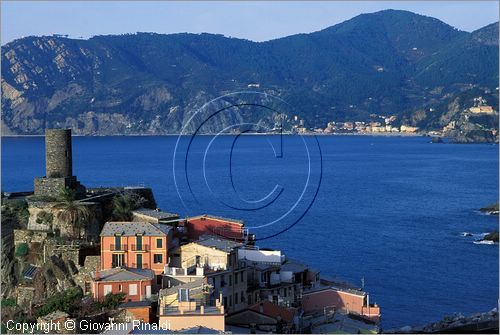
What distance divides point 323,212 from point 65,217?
30.8 meters

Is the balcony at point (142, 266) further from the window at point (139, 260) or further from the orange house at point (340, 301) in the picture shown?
the orange house at point (340, 301)

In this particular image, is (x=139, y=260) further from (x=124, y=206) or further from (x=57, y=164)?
(x=57, y=164)

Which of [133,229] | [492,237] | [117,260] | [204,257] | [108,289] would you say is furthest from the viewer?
[492,237]

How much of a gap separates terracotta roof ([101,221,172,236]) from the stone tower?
2.58m

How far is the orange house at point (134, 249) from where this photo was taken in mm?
18125

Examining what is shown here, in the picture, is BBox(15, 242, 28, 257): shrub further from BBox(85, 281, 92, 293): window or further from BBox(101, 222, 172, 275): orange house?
BBox(85, 281, 92, 293): window

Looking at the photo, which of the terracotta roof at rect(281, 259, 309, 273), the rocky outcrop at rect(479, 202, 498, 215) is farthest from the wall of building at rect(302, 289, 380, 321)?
the rocky outcrop at rect(479, 202, 498, 215)

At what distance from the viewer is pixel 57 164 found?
2117 cm

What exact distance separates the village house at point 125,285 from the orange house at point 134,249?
1.41m

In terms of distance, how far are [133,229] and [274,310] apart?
3.43m

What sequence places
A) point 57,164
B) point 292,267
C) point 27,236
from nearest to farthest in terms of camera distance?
point 27,236 < point 292,267 < point 57,164

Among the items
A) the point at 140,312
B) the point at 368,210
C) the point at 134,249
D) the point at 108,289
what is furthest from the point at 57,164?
the point at 368,210

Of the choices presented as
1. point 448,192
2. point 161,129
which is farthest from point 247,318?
point 161,129

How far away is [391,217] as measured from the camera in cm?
4819
